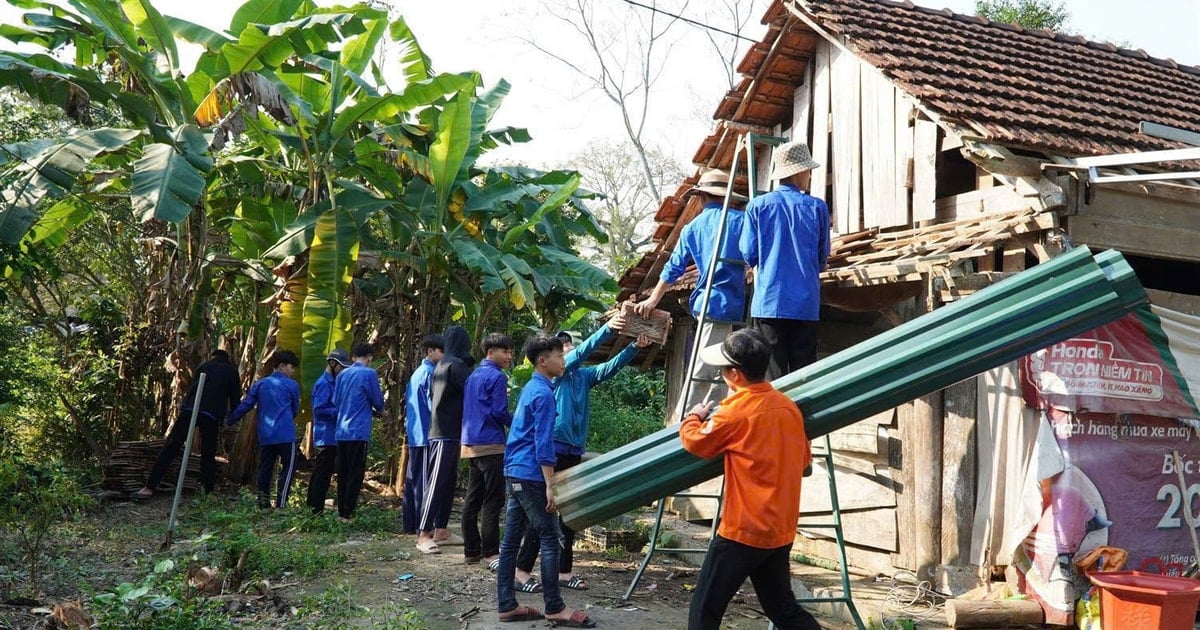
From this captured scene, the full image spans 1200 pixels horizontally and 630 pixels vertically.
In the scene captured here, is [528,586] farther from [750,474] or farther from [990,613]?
[990,613]

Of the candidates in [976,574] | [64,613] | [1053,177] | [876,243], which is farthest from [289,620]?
[1053,177]

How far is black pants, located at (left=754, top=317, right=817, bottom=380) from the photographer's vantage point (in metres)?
5.45

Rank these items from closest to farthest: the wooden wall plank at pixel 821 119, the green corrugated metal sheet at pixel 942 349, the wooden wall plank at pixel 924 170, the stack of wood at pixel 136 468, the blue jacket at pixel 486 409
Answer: the green corrugated metal sheet at pixel 942 349, the blue jacket at pixel 486 409, the wooden wall plank at pixel 924 170, the wooden wall plank at pixel 821 119, the stack of wood at pixel 136 468

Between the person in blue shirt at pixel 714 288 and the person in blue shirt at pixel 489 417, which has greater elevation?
the person in blue shirt at pixel 714 288

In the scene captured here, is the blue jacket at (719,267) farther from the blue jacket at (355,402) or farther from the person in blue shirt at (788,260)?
the blue jacket at (355,402)

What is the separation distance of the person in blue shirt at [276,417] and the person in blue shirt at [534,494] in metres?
4.71

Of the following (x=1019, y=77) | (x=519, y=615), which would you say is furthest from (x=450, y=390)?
(x=1019, y=77)

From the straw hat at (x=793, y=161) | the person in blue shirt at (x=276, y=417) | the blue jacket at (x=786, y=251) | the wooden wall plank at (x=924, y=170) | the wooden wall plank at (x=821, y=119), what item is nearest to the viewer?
the blue jacket at (x=786, y=251)

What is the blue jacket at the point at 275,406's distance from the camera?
32.2ft

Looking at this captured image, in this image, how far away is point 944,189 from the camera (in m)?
7.93

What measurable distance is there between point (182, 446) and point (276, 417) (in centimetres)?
130

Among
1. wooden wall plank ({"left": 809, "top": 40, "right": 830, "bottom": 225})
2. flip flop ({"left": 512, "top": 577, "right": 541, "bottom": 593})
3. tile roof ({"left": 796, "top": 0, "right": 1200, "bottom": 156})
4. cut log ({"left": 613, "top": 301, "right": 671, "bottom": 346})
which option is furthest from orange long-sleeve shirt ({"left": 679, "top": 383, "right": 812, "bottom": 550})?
wooden wall plank ({"left": 809, "top": 40, "right": 830, "bottom": 225})

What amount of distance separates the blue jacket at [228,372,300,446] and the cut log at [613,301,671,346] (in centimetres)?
486

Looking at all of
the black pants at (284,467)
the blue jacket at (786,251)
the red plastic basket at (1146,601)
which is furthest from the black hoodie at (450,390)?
the red plastic basket at (1146,601)
